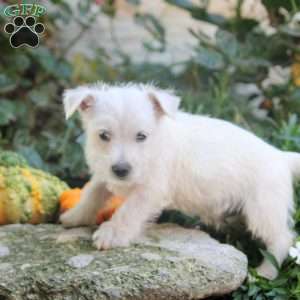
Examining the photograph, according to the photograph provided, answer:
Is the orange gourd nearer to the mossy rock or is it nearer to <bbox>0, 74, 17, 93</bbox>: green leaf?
the mossy rock

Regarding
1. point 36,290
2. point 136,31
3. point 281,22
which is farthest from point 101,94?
point 136,31

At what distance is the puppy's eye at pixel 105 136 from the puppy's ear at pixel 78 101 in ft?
0.62

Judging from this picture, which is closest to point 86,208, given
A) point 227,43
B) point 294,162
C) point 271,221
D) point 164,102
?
point 164,102

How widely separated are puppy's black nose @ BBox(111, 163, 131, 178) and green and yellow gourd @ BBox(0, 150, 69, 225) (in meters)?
0.94

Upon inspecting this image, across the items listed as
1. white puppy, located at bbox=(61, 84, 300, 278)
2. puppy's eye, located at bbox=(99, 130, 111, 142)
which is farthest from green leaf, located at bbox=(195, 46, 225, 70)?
puppy's eye, located at bbox=(99, 130, 111, 142)

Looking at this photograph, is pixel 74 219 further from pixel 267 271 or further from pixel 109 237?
pixel 267 271

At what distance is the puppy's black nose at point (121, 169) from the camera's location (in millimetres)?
Answer: 3180

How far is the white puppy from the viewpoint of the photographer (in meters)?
3.29

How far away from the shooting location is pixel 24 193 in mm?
3906

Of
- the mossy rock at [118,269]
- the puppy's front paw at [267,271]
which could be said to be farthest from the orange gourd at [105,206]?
the puppy's front paw at [267,271]

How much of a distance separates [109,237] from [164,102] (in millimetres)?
779

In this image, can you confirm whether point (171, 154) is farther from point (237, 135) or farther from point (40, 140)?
point (40, 140)

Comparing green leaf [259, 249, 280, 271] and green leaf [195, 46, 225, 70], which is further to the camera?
green leaf [195, 46, 225, 70]

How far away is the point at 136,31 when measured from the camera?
24.3ft
